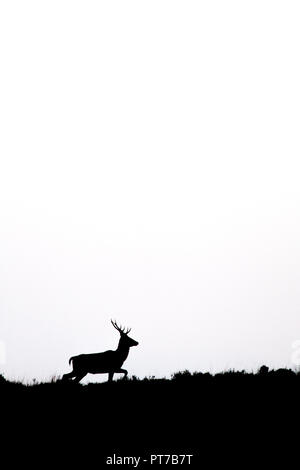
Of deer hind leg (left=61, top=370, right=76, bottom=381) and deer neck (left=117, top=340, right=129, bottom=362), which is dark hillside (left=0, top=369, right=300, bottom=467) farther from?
deer neck (left=117, top=340, right=129, bottom=362)

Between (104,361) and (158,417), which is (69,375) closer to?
(104,361)

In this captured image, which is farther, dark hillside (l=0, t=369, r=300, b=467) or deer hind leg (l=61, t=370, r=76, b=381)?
deer hind leg (l=61, t=370, r=76, b=381)

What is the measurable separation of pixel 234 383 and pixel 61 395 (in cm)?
462

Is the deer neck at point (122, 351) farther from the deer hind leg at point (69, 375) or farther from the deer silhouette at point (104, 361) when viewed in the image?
the deer hind leg at point (69, 375)

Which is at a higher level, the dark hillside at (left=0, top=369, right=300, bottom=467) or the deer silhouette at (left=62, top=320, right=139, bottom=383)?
the deer silhouette at (left=62, top=320, right=139, bottom=383)

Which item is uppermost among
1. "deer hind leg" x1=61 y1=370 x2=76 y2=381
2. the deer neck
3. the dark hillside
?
the deer neck

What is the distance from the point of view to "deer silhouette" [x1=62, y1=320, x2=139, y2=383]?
2058 centimetres

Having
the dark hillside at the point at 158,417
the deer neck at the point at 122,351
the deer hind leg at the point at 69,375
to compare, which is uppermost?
the deer neck at the point at 122,351

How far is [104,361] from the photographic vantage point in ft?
67.8

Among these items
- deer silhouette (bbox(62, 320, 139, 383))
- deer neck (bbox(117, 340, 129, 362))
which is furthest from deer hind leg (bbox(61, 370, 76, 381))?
deer neck (bbox(117, 340, 129, 362))

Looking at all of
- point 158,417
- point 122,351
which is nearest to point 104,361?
point 122,351

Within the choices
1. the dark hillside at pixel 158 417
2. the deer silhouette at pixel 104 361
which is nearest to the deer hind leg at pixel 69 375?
the deer silhouette at pixel 104 361

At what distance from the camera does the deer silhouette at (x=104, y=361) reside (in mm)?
20578
